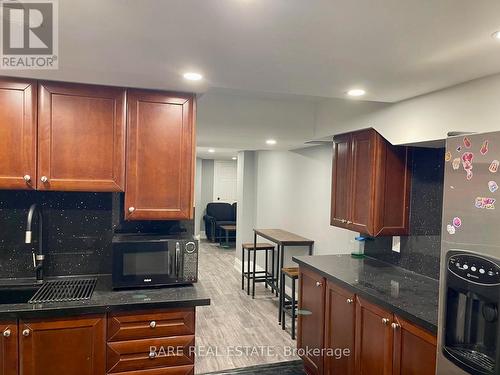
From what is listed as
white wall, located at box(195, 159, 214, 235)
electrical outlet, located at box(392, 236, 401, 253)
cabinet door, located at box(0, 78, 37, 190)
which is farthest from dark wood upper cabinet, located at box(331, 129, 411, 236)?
white wall, located at box(195, 159, 214, 235)

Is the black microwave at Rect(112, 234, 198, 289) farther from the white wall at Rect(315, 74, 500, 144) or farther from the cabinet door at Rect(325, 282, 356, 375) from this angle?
the white wall at Rect(315, 74, 500, 144)

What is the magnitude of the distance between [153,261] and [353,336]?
4.72ft

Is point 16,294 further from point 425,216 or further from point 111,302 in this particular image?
point 425,216

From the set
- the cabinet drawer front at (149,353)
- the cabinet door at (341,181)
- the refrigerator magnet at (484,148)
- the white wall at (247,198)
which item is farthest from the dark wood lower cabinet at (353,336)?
the white wall at (247,198)

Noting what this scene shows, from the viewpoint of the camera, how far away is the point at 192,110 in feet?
7.75

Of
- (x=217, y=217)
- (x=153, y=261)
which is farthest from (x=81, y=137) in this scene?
(x=217, y=217)

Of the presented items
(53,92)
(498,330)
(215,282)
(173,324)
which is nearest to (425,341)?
(498,330)

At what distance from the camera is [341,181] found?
10.5ft

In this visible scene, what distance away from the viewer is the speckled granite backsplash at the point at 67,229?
2357 millimetres

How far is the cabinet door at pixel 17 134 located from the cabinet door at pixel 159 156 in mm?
552

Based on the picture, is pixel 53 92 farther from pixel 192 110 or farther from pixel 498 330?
pixel 498 330

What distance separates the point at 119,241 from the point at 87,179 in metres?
0.44

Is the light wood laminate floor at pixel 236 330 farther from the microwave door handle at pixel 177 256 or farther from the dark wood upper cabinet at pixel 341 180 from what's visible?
the dark wood upper cabinet at pixel 341 180

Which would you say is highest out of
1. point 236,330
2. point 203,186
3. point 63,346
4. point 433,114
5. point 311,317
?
point 433,114
